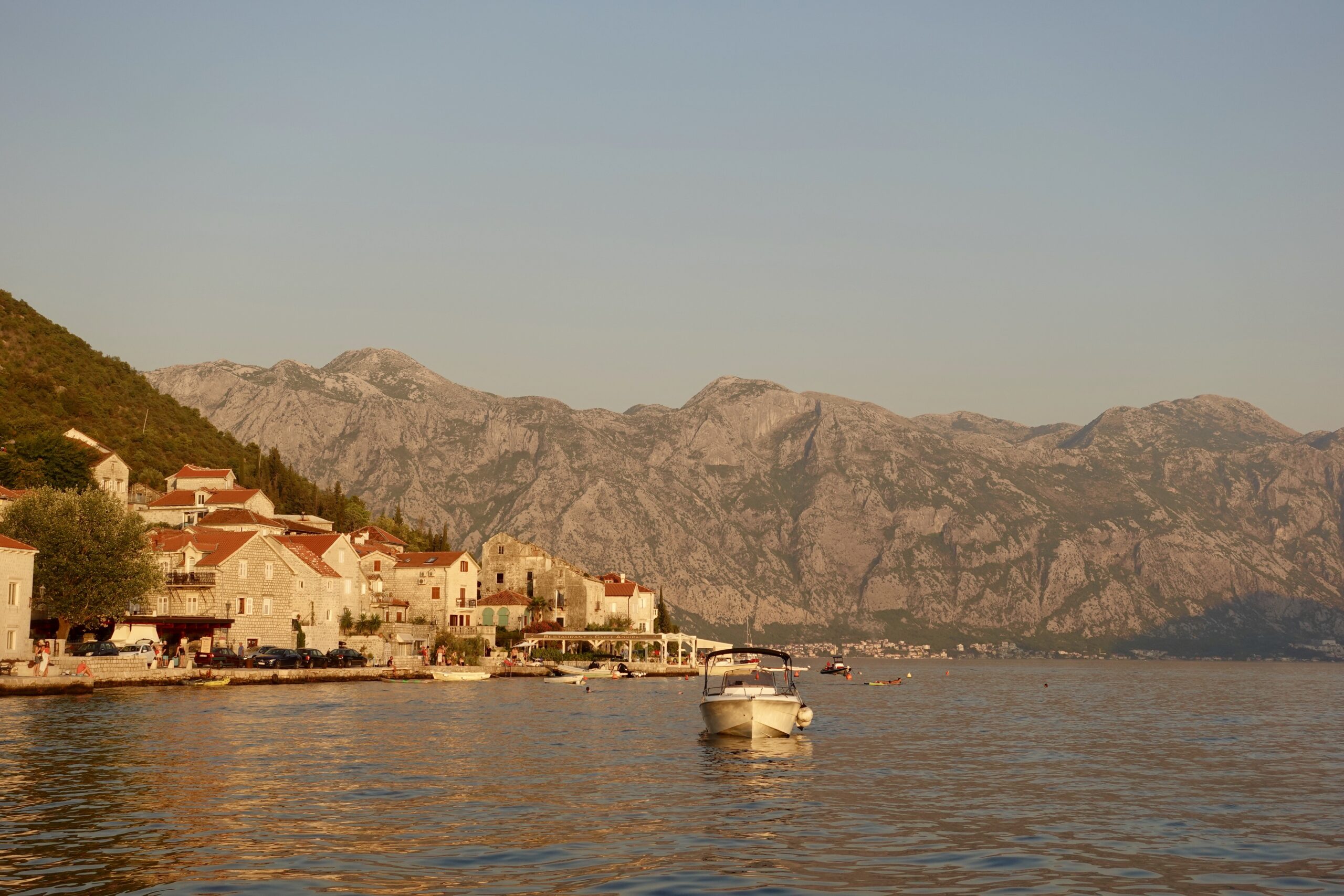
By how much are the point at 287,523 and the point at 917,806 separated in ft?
384

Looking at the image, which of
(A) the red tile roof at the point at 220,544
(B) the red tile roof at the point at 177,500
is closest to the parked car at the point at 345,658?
(A) the red tile roof at the point at 220,544

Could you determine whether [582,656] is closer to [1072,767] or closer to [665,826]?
[1072,767]

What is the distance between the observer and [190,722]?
56.6 m

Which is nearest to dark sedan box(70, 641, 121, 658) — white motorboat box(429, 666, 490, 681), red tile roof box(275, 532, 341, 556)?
red tile roof box(275, 532, 341, 556)

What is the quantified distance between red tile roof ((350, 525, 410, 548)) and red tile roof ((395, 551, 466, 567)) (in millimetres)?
10549

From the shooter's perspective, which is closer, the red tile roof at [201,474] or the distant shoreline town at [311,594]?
the distant shoreline town at [311,594]

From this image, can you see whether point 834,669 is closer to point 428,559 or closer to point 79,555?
point 428,559

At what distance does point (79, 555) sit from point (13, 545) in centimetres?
981

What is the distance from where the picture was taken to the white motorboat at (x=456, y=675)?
116 meters

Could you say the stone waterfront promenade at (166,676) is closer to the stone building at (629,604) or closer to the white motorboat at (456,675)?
the white motorboat at (456,675)

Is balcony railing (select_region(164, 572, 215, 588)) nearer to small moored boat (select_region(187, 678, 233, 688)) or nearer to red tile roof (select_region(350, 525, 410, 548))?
small moored boat (select_region(187, 678, 233, 688))

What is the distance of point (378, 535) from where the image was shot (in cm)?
16238

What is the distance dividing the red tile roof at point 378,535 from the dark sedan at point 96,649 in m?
64.1

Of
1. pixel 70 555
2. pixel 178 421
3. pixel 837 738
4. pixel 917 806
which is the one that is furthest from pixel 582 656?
Answer: pixel 917 806
